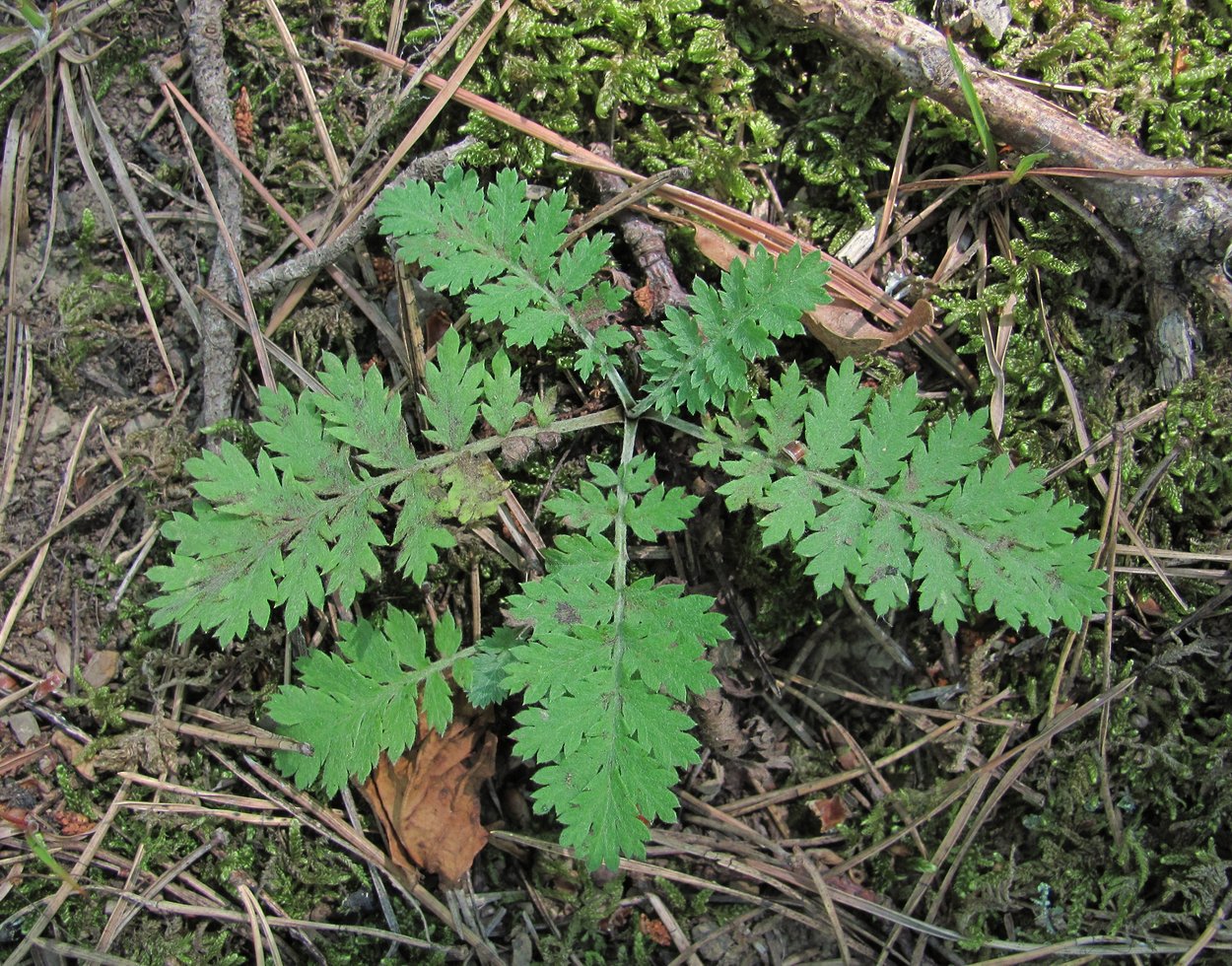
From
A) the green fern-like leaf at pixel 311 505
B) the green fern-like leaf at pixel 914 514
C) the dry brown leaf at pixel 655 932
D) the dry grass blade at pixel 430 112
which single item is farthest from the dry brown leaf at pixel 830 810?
the dry grass blade at pixel 430 112

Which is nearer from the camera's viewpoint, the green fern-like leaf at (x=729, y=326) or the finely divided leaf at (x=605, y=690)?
the finely divided leaf at (x=605, y=690)

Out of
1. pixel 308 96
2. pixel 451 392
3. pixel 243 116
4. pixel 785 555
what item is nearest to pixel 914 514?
pixel 785 555

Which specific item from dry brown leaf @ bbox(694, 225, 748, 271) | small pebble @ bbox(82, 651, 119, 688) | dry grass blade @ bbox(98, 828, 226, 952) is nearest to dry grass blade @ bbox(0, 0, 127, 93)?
small pebble @ bbox(82, 651, 119, 688)

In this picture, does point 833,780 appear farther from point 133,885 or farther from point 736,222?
point 133,885

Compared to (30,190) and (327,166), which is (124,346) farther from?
(327,166)

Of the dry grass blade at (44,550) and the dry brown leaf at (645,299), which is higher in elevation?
the dry brown leaf at (645,299)

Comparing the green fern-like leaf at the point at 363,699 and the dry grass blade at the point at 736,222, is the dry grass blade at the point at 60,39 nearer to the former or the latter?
the dry grass blade at the point at 736,222
